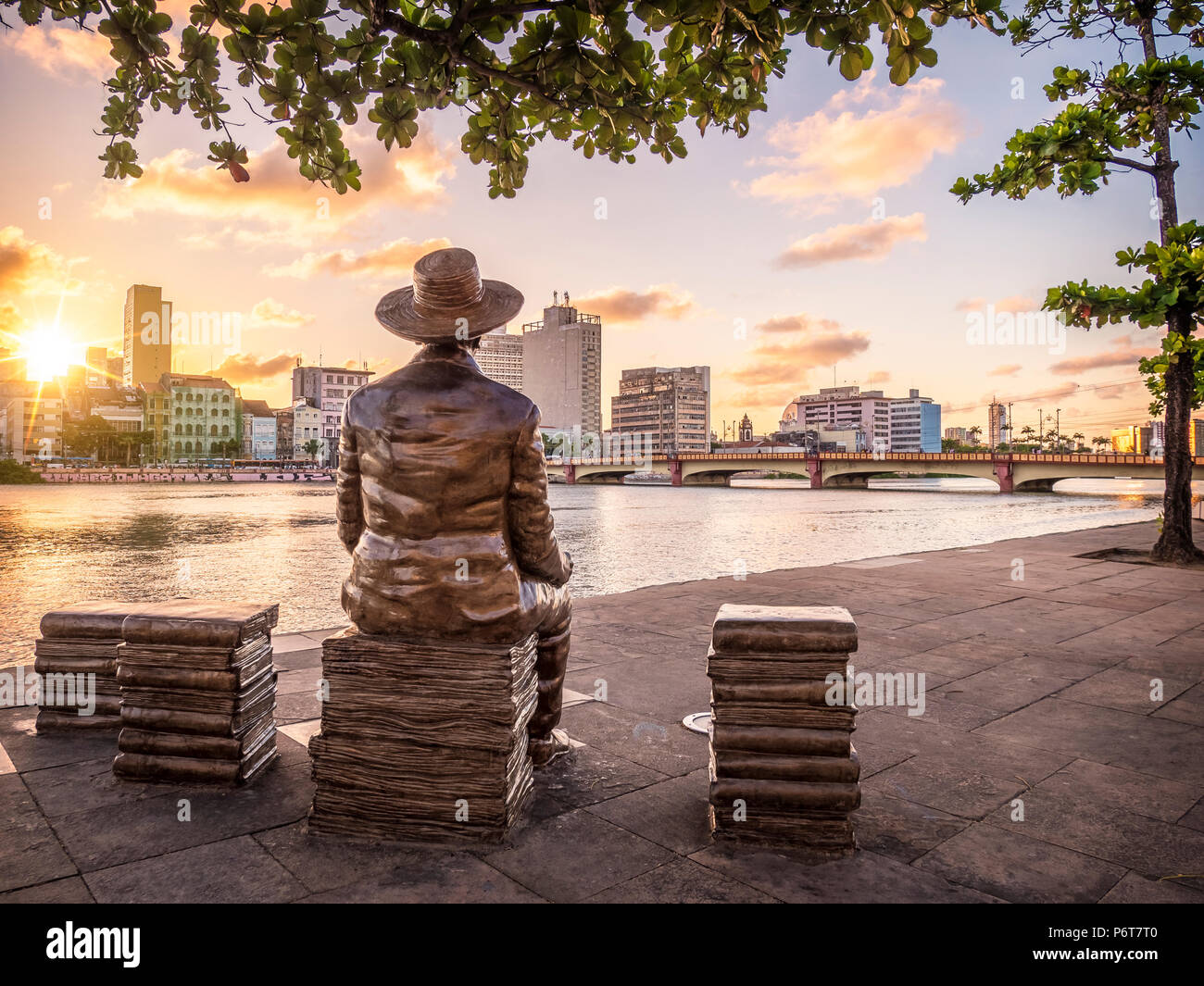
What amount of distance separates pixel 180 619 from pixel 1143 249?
11.5 metres

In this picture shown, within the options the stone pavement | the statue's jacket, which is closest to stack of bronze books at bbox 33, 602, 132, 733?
the stone pavement

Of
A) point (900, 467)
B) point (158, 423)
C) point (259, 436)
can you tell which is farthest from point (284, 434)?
point (900, 467)

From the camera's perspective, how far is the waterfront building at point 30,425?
12769 cm

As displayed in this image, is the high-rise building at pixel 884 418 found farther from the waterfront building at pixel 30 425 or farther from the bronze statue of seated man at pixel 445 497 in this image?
the bronze statue of seated man at pixel 445 497

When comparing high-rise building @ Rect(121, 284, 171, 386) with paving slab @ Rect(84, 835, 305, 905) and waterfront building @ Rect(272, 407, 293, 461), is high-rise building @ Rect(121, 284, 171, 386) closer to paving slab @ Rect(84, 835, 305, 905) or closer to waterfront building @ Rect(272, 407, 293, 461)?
waterfront building @ Rect(272, 407, 293, 461)

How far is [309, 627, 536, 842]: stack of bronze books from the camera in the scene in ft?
9.48

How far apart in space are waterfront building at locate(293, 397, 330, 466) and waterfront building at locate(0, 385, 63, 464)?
36.7 meters

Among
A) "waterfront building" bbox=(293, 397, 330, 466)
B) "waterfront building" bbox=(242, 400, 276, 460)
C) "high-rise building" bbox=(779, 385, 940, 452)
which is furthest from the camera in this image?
"high-rise building" bbox=(779, 385, 940, 452)

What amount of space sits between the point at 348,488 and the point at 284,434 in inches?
6038

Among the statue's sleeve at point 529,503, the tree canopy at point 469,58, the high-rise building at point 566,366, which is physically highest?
the high-rise building at point 566,366

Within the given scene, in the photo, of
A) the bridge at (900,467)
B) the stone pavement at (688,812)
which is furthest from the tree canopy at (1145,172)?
the bridge at (900,467)

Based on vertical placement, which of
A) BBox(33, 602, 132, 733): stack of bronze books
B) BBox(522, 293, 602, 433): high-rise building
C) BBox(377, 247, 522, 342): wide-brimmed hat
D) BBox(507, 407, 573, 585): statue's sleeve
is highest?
BBox(522, 293, 602, 433): high-rise building
